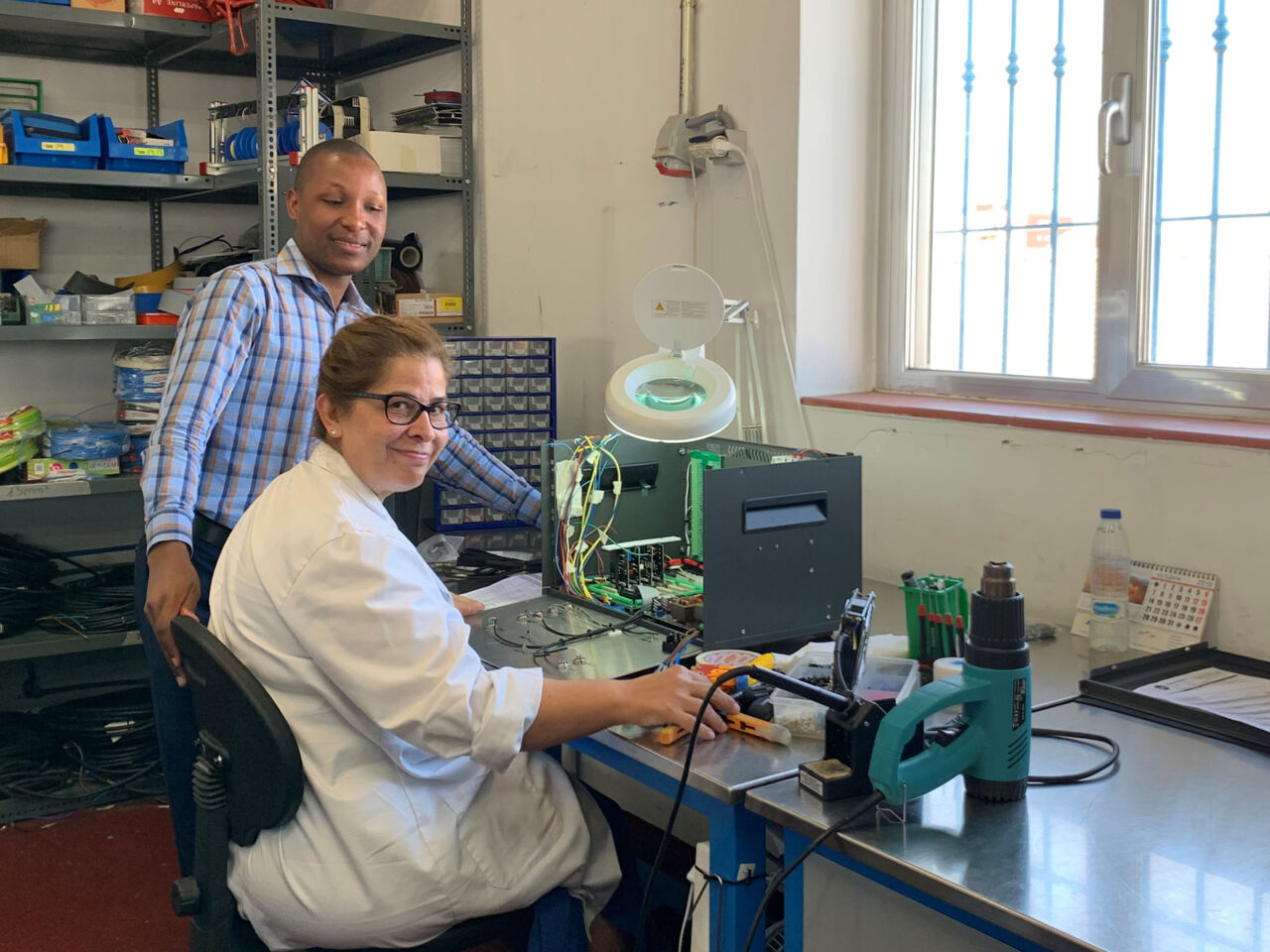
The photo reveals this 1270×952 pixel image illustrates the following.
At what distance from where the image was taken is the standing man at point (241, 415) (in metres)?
2.02

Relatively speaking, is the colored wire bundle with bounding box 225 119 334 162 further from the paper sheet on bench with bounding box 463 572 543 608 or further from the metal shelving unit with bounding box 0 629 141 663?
the paper sheet on bench with bounding box 463 572 543 608

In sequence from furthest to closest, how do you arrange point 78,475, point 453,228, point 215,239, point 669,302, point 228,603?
point 215,239 < point 453,228 < point 78,475 < point 669,302 < point 228,603

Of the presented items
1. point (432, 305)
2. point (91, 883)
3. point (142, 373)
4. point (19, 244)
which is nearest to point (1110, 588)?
point (432, 305)

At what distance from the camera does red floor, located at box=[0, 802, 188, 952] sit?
8.35ft

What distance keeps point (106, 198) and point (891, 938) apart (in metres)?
3.26

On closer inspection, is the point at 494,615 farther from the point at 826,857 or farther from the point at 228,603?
the point at 826,857

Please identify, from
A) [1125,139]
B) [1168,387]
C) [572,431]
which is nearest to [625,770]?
[1168,387]

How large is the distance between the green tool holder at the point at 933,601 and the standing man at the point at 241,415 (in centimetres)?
78

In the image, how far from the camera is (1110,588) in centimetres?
194

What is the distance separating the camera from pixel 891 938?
128 centimetres

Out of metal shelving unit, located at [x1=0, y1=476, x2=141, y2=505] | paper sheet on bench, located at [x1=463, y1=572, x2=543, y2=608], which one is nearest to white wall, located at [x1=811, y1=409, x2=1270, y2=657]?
paper sheet on bench, located at [x1=463, y1=572, x2=543, y2=608]

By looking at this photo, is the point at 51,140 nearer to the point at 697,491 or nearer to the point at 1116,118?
the point at 697,491

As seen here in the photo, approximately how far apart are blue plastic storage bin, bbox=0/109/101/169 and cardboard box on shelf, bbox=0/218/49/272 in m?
0.26

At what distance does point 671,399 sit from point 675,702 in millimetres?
630
